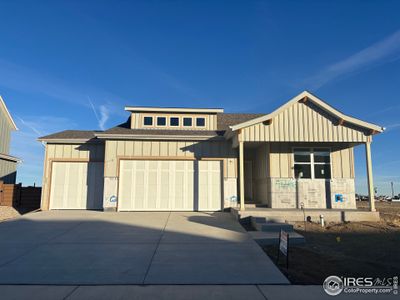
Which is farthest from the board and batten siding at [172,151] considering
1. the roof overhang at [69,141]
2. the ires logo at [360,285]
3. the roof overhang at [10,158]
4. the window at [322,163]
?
the roof overhang at [10,158]

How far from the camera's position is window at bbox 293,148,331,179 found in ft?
43.1

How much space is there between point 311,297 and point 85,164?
13.2m

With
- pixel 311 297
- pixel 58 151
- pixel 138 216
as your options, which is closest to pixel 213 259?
pixel 311 297

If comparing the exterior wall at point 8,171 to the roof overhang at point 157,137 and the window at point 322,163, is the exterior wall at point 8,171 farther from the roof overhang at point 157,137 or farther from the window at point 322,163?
the window at point 322,163

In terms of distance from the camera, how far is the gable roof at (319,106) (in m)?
12.0

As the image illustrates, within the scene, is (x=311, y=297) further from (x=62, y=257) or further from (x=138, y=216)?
(x=138, y=216)

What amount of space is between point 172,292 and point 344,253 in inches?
193

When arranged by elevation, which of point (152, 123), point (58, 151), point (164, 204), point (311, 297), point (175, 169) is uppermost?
point (152, 123)

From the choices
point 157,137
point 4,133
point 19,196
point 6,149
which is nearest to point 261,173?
point 157,137

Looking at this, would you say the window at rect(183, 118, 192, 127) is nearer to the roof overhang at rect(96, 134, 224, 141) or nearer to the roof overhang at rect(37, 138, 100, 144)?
the roof overhang at rect(96, 134, 224, 141)

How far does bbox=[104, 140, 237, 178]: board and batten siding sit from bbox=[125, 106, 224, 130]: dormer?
5.86 ft

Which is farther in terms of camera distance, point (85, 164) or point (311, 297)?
point (85, 164)

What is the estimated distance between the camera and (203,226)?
10172mm

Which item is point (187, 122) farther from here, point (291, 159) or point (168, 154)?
point (291, 159)
